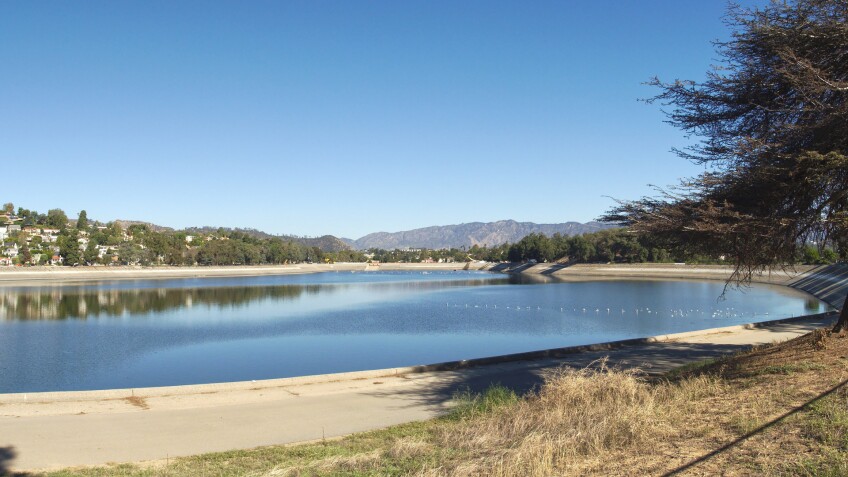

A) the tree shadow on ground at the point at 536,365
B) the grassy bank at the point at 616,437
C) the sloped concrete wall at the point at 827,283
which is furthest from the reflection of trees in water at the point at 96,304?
the sloped concrete wall at the point at 827,283

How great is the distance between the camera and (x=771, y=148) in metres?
10.4

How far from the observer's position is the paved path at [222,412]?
27.5 ft

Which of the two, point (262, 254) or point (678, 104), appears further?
point (262, 254)

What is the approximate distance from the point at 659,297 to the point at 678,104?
1830 inches

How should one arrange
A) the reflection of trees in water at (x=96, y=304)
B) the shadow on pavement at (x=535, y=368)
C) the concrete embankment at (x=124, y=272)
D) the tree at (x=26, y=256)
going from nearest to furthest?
1. the shadow on pavement at (x=535, y=368)
2. the reflection of trees in water at (x=96, y=304)
3. the concrete embankment at (x=124, y=272)
4. the tree at (x=26, y=256)

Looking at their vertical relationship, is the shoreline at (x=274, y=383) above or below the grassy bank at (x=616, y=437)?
below

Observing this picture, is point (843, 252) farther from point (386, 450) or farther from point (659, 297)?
point (659, 297)

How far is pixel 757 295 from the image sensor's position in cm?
5603

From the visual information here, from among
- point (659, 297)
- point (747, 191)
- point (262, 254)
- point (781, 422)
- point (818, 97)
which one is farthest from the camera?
point (262, 254)

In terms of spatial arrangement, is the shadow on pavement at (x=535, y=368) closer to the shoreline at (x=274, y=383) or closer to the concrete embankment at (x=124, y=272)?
the shoreline at (x=274, y=383)

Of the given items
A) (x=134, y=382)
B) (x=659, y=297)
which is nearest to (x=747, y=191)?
(x=134, y=382)

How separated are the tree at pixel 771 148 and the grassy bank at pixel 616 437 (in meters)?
2.21

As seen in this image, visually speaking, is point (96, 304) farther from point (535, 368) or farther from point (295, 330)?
point (535, 368)

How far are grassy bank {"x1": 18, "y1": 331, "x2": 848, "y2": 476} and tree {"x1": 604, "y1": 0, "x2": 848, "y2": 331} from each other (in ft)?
7.25
